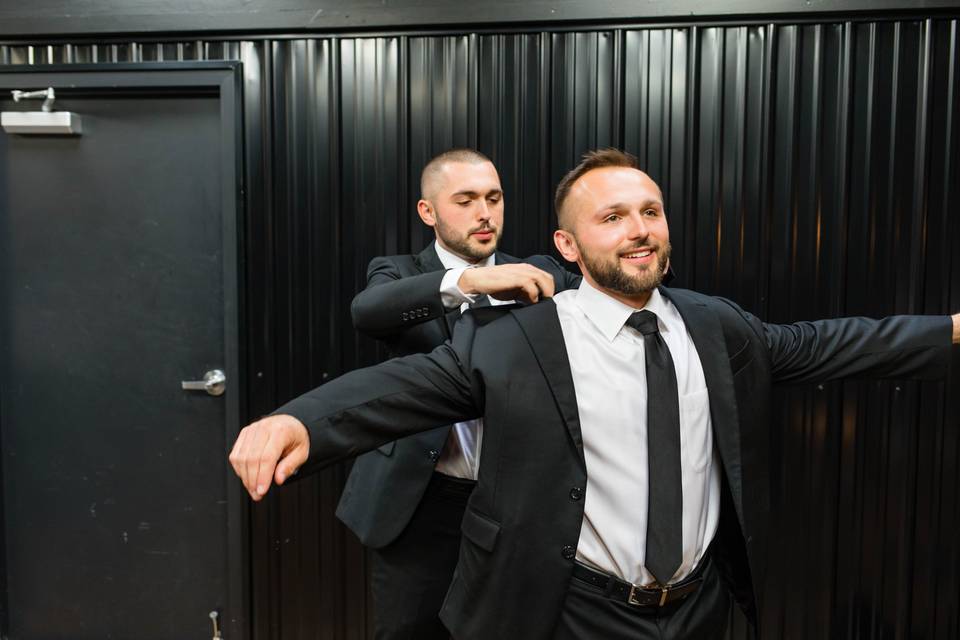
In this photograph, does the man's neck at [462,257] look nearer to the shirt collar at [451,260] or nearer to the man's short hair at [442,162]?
the shirt collar at [451,260]

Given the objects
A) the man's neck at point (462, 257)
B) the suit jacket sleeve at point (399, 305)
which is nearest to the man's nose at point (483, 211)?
the man's neck at point (462, 257)

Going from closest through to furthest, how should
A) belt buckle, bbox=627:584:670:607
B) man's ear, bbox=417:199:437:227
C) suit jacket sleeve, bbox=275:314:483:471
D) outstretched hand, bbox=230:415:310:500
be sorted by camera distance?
outstretched hand, bbox=230:415:310:500 < suit jacket sleeve, bbox=275:314:483:471 < belt buckle, bbox=627:584:670:607 < man's ear, bbox=417:199:437:227

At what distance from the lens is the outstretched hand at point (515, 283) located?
1.39m

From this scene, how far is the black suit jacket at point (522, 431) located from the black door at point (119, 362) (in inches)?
57.2

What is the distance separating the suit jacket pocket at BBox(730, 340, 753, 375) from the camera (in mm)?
1390

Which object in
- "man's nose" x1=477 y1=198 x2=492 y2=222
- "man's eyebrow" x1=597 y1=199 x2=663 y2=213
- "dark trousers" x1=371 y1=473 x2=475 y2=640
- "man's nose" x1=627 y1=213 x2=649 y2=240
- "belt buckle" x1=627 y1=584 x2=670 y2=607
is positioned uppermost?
"man's nose" x1=477 y1=198 x2=492 y2=222

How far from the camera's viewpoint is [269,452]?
106cm

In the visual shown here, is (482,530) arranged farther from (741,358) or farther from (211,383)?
(211,383)

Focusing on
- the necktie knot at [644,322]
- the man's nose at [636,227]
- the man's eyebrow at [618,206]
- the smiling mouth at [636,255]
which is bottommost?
the necktie knot at [644,322]

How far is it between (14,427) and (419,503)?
1886 millimetres

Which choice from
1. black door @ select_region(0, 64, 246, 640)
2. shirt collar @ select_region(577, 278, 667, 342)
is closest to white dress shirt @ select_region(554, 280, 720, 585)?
shirt collar @ select_region(577, 278, 667, 342)

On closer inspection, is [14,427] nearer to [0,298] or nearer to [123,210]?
[0,298]

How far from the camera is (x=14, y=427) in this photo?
2727mm

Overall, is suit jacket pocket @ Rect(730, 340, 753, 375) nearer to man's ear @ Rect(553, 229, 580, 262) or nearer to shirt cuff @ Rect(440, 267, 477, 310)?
man's ear @ Rect(553, 229, 580, 262)
